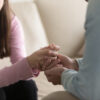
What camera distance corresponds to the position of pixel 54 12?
199 cm

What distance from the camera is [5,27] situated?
1.34m

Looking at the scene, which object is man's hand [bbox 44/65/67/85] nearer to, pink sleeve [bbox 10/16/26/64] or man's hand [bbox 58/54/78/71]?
man's hand [bbox 58/54/78/71]

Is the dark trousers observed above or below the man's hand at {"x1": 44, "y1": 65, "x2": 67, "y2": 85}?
below

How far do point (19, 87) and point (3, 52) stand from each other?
22cm

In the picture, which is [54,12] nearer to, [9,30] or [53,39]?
[53,39]

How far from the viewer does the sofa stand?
1898mm

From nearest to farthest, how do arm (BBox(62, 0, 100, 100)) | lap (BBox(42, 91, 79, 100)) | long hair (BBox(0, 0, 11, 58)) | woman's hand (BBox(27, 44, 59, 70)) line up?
arm (BBox(62, 0, 100, 100))
lap (BBox(42, 91, 79, 100))
woman's hand (BBox(27, 44, 59, 70))
long hair (BBox(0, 0, 11, 58))

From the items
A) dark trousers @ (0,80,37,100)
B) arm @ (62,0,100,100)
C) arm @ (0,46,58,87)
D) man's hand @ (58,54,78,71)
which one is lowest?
dark trousers @ (0,80,37,100)

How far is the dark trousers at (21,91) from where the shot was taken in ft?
4.04

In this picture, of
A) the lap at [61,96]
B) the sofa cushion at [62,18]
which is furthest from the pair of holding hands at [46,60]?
the sofa cushion at [62,18]

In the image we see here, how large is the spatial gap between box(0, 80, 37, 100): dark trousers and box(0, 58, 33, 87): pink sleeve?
0.14 feet

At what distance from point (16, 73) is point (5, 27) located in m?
0.25

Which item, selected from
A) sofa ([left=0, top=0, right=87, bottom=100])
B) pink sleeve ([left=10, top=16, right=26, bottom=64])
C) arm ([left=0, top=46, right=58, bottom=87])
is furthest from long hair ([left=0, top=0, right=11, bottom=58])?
sofa ([left=0, top=0, right=87, bottom=100])

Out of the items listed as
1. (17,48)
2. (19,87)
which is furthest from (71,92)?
(17,48)
